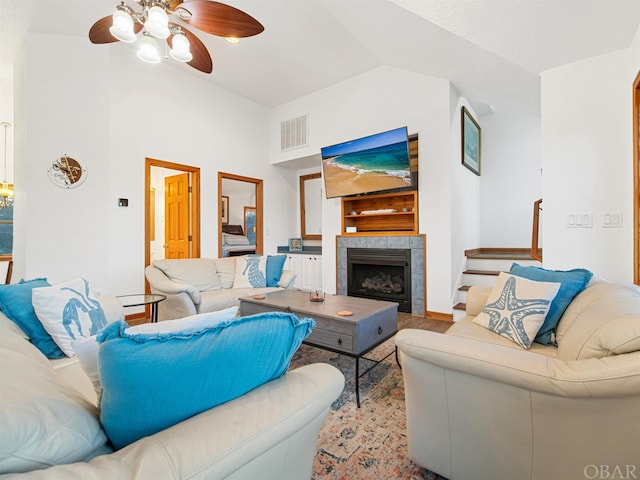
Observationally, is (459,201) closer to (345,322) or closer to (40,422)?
(345,322)

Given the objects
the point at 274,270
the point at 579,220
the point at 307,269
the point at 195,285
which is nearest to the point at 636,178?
the point at 579,220

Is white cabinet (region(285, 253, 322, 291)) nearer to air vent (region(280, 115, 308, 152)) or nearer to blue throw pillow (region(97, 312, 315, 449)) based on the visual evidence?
air vent (region(280, 115, 308, 152))

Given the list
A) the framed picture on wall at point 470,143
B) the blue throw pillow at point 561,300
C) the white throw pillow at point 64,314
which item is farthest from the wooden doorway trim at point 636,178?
the white throw pillow at point 64,314

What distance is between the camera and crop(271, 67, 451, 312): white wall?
12.5 ft

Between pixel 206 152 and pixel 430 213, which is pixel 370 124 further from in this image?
pixel 206 152

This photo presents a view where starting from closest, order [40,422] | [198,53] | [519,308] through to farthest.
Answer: [40,422], [519,308], [198,53]

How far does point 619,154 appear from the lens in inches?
89.9

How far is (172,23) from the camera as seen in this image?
7.38ft

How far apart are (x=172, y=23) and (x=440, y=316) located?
A: 401 cm

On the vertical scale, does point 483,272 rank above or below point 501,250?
below

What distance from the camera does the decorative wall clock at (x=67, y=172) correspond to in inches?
130

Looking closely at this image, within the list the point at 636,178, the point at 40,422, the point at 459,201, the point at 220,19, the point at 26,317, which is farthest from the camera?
the point at 459,201

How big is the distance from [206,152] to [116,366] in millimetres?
4625

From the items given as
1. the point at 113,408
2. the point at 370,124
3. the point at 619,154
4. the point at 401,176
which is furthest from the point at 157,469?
the point at 370,124
